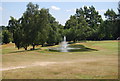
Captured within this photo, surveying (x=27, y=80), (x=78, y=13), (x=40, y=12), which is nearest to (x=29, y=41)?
(x=40, y=12)

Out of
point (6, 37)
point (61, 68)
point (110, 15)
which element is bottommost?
point (61, 68)

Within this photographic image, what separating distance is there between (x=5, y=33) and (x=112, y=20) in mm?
53109

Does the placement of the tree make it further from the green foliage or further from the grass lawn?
the grass lawn

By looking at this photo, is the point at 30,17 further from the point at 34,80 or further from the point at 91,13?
the point at 91,13

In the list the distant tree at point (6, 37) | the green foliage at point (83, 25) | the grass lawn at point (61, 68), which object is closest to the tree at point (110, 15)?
the green foliage at point (83, 25)

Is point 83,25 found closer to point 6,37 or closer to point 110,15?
point 110,15

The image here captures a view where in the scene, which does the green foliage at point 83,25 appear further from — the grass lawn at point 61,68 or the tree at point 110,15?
the grass lawn at point 61,68

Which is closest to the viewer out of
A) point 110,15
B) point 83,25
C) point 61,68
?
point 61,68

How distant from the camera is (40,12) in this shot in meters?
Answer: 43.1

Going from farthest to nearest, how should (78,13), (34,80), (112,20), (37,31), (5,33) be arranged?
(78,13)
(5,33)
(112,20)
(37,31)
(34,80)

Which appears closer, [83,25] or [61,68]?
[61,68]

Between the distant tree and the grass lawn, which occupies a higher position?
the distant tree

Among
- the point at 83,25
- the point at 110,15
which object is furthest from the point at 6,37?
the point at 110,15

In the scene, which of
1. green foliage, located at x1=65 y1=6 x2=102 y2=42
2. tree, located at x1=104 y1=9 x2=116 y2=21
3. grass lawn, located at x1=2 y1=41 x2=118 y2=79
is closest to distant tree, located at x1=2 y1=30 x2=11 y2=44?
green foliage, located at x1=65 y1=6 x2=102 y2=42
